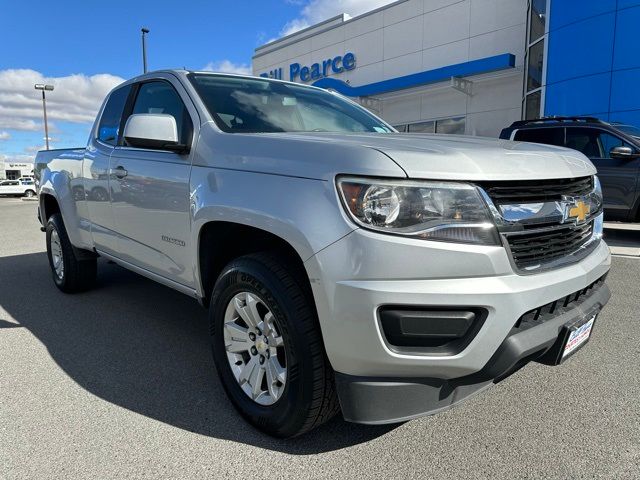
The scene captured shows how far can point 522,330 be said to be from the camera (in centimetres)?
187

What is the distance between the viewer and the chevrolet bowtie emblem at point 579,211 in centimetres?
218

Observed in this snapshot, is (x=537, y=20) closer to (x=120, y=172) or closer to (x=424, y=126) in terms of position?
(x=424, y=126)

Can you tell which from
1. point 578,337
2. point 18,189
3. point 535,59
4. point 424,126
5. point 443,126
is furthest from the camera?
point 18,189

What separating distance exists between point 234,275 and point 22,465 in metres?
1.23

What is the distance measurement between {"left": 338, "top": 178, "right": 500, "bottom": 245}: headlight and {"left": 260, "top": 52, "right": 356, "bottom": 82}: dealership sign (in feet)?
71.2

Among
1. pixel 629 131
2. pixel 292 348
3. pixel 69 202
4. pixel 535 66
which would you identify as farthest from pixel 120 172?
pixel 535 66

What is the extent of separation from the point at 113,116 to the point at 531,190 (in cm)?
340

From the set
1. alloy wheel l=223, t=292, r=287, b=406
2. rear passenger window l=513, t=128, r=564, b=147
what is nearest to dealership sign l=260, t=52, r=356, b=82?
rear passenger window l=513, t=128, r=564, b=147

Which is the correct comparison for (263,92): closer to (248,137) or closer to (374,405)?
(248,137)

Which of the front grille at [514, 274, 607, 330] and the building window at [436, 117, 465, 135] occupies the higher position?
the building window at [436, 117, 465, 135]

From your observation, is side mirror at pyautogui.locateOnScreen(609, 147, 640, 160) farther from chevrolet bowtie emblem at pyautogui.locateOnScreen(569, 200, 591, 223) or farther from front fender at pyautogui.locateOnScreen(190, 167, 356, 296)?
front fender at pyautogui.locateOnScreen(190, 167, 356, 296)

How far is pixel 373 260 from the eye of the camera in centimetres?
174

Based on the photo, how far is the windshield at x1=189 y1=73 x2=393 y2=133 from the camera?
281 cm

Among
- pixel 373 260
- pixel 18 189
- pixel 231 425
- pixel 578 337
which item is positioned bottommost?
pixel 18 189
